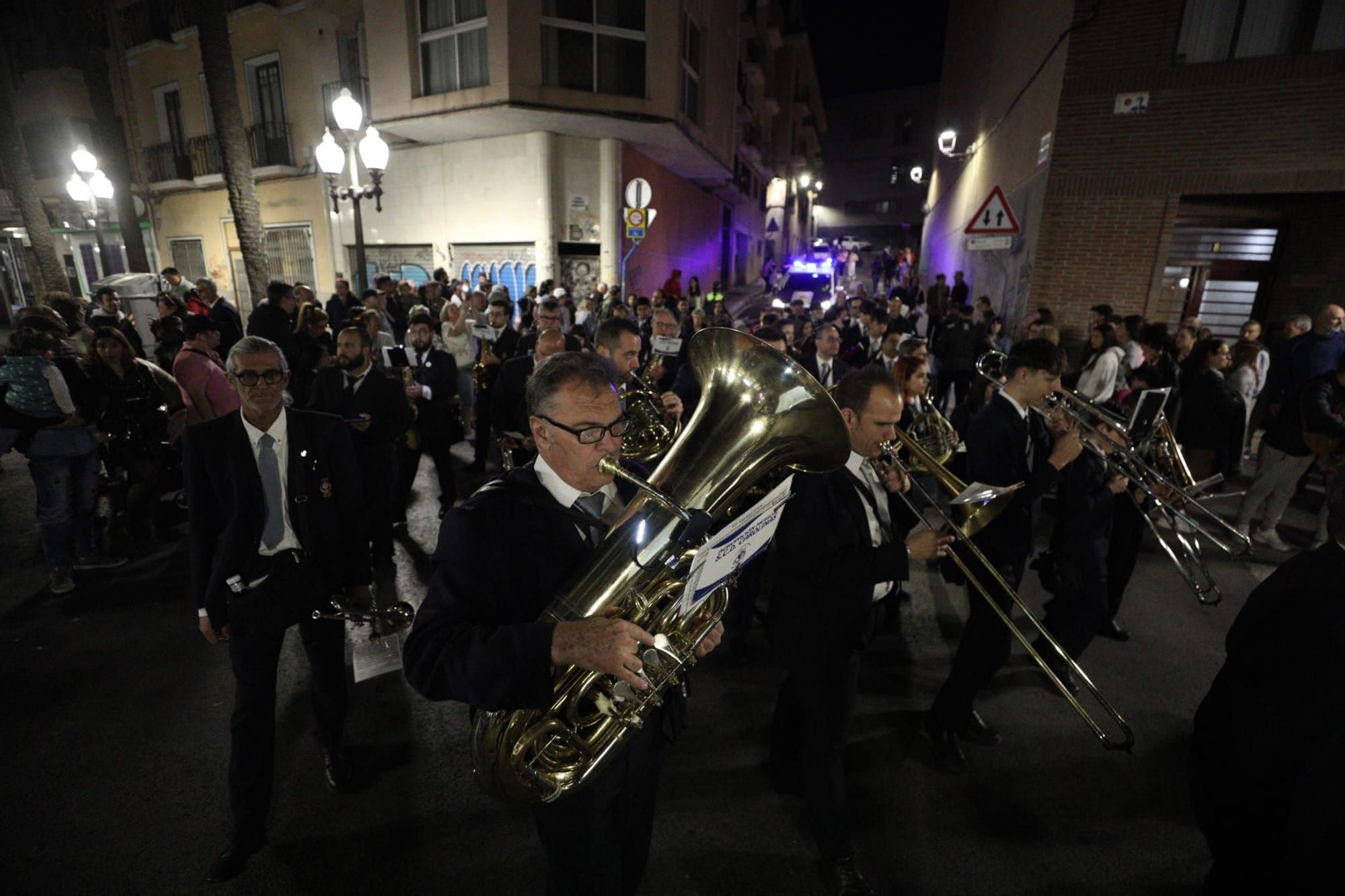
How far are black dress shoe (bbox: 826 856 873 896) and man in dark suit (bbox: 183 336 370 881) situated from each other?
239 cm

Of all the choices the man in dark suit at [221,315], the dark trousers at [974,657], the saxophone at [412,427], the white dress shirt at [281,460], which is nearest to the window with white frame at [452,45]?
the man in dark suit at [221,315]

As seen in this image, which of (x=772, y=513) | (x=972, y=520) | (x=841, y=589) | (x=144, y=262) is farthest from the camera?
(x=144, y=262)

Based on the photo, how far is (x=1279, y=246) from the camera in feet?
32.3

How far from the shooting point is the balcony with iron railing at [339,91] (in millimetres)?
16250

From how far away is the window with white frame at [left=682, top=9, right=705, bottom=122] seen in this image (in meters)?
15.2

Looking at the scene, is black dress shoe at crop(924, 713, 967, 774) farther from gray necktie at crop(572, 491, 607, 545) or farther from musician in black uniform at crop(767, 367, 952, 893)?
gray necktie at crop(572, 491, 607, 545)

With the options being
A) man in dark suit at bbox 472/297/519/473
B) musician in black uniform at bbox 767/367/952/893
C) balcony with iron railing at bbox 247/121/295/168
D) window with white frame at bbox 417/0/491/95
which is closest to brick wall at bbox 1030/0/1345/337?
man in dark suit at bbox 472/297/519/473

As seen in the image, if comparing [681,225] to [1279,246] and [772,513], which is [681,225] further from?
[772,513]

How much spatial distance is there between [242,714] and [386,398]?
2698mm

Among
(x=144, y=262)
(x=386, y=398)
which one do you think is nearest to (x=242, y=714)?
(x=386, y=398)

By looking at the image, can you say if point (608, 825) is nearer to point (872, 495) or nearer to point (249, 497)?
point (872, 495)

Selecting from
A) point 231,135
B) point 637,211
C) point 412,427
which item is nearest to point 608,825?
point 412,427

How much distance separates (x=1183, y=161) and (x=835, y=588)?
10.3m

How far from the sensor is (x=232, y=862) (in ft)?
8.34
